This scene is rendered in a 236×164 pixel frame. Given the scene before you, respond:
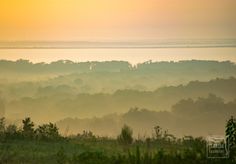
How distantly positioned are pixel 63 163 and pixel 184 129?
11.8 feet

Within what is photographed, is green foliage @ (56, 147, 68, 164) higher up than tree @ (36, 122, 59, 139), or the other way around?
tree @ (36, 122, 59, 139)

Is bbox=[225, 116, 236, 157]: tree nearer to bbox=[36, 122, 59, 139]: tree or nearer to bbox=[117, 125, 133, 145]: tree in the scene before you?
bbox=[117, 125, 133, 145]: tree

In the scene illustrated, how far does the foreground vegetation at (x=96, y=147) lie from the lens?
927 centimetres

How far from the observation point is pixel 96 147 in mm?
11016

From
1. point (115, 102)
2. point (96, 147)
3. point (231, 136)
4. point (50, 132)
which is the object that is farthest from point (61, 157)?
point (231, 136)

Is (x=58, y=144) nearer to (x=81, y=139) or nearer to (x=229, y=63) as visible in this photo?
(x=81, y=139)

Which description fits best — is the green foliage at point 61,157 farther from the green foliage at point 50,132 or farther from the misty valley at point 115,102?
the green foliage at point 50,132


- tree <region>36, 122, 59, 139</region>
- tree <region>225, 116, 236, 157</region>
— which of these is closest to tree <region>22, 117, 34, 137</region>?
tree <region>36, 122, 59, 139</region>

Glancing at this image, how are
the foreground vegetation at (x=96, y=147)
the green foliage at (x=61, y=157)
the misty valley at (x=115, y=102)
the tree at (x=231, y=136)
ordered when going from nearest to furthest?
the foreground vegetation at (x=96, y=147) → the tree at (x=231, y=136) → the green foliage at (x=61, y=157) → the misty valley at (x=115, y=102)

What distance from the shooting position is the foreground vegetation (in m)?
9.27

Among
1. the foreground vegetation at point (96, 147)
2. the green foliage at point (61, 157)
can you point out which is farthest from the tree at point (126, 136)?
the green foliage at point (61, 157)

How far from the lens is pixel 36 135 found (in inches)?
465

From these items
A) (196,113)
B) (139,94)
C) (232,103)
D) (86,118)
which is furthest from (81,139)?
(232,103)

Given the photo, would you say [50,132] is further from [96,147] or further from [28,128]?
[96,147]
